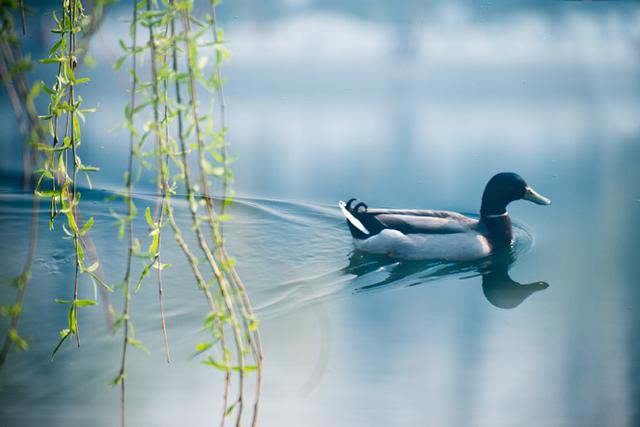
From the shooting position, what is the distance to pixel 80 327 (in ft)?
9.64

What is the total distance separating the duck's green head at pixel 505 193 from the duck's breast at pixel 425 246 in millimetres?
232

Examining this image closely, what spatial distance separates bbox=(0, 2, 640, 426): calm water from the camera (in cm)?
248

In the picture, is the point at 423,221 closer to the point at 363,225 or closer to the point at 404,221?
the point at 404,221

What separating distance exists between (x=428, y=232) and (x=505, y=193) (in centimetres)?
50

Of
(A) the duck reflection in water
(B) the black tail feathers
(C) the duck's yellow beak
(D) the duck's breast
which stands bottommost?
(A) the duck reflection in water

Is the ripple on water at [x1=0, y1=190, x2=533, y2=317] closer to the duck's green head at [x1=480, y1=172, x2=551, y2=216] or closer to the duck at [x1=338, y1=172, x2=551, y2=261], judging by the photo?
the duck at [x1=338, y1=172, x2=551, y2=261]

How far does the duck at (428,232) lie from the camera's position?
159 inches

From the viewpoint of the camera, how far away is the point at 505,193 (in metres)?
4.23

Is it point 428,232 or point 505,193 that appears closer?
point 428,232

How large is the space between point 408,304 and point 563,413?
3.19ft

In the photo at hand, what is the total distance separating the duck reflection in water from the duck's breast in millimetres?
44

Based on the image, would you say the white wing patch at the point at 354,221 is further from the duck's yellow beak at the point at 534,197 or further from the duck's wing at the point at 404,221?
the duck's yellow beak at the point at 534,197

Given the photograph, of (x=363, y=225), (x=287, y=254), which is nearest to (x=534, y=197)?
(x=363, y=225)

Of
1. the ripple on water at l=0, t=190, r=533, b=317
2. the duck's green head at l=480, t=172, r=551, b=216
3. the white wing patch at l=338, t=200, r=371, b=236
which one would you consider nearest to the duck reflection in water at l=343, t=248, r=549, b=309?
the ripple on water at l=0, t=190, r=533, b=317
